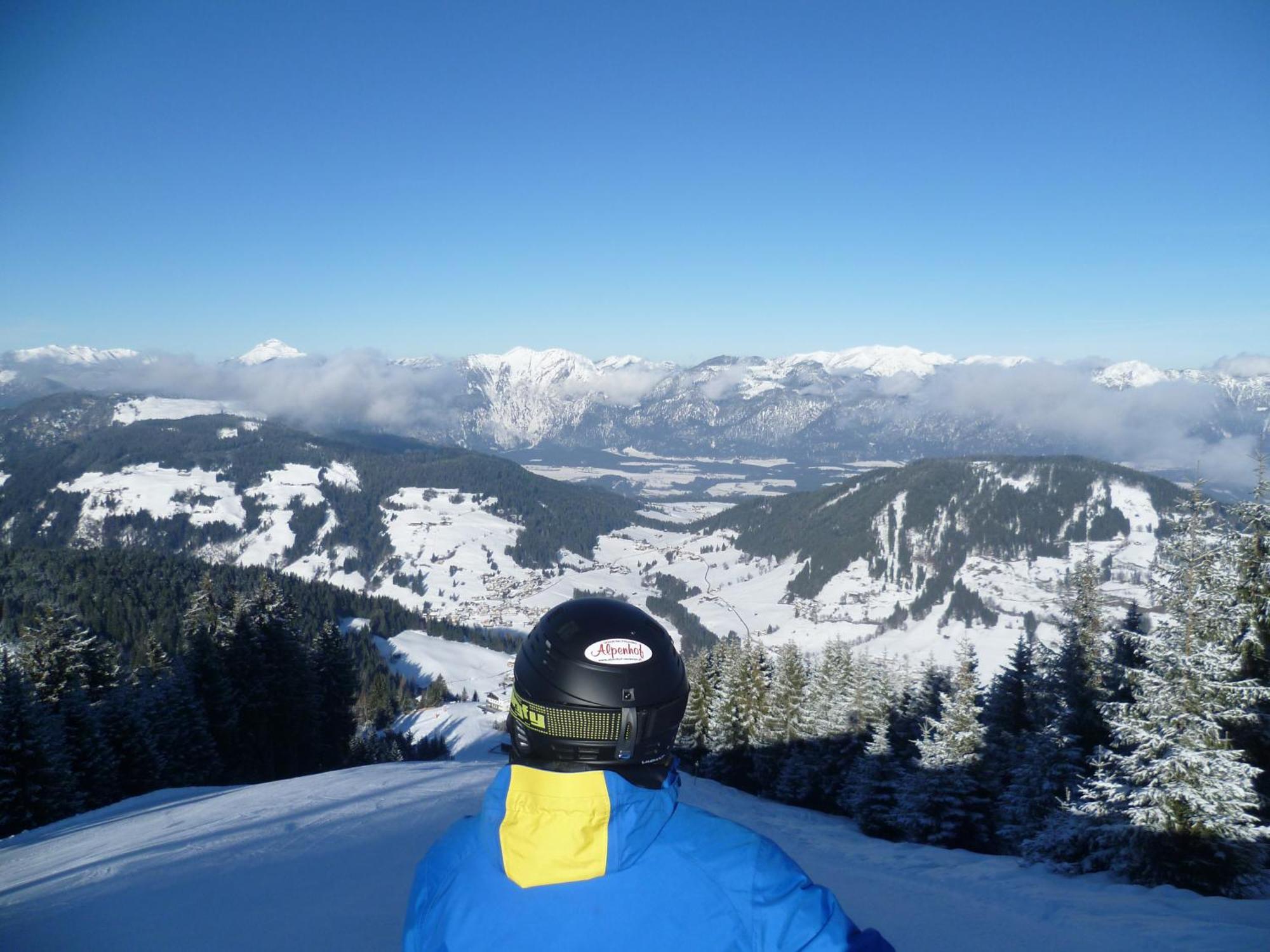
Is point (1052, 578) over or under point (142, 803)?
under

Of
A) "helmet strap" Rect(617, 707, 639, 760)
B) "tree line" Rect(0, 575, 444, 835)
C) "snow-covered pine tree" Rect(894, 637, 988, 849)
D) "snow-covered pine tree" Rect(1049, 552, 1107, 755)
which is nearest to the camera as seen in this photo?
"helmet strap" Rect(617, 707, 639, 760)

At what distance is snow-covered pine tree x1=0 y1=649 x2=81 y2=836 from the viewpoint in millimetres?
19656

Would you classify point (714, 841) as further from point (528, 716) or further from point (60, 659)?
point (60, 659)

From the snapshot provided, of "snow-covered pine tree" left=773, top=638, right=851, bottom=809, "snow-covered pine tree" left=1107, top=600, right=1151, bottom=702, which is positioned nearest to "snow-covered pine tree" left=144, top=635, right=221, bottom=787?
"snow-covered pine tree" left=773, top=638, right=851, bottom=809

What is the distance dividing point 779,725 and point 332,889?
23.8 meters

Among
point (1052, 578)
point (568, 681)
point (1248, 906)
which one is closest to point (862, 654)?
point (1248, 906)

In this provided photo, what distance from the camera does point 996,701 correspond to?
2638 cm

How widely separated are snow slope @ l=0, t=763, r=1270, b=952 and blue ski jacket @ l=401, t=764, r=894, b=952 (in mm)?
7310

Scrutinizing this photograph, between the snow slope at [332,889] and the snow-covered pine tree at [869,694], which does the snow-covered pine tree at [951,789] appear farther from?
the snow-covered pine tree at [869,694]

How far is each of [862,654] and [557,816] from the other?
30.1 meters

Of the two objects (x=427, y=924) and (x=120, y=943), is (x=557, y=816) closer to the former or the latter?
(x=427, y=924)

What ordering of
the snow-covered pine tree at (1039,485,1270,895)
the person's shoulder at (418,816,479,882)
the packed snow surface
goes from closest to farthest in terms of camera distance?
the person's shoulder at (418,816,479,882)
the snow-covered pine tree at (1039,485,1270,895)
the packed snow surface

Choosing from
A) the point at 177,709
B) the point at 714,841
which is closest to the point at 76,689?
the point at 177,709

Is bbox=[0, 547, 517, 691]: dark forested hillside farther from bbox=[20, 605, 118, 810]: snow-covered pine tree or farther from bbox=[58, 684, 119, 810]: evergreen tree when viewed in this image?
bbox=[58, 684, 119, 810]: evergreen tree
